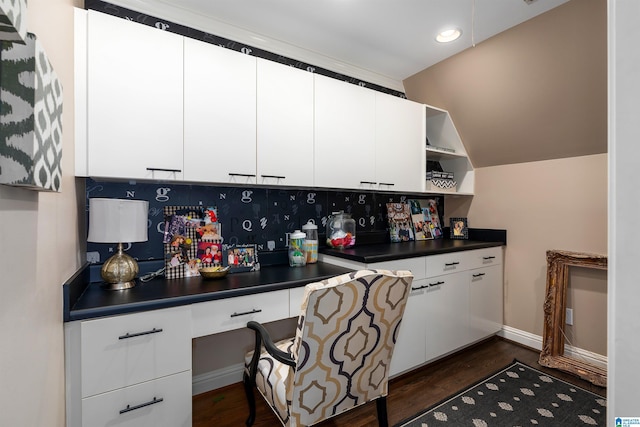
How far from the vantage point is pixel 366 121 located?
2369 mm

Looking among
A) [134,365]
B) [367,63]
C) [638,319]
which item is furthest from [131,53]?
[638,319]

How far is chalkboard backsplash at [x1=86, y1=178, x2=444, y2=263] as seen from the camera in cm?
183

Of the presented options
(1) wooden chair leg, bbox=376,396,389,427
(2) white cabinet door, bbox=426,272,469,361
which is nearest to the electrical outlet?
(2) white cabinet door, bbox=426,272,469,361

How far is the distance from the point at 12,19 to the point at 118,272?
1.31 meters

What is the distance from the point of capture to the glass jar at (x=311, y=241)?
2.28 meters

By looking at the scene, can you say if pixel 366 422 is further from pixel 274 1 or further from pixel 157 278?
pixel 274 1

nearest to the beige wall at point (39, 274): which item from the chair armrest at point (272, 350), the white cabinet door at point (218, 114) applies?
the white cabinet door at point (218, 114)

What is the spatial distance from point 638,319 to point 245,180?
1.72 meters

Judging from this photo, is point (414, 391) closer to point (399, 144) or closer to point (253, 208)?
point (253, 208)

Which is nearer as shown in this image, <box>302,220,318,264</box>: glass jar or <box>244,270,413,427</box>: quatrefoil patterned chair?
<box>244,270,413,427</box>: quatrefoil patterned chair

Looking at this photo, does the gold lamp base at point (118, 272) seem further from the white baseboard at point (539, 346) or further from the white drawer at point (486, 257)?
the white baseboard at point (539, 346)

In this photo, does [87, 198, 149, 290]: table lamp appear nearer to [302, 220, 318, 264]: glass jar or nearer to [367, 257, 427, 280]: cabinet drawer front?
[302, 220, 318, 264]: glass jar

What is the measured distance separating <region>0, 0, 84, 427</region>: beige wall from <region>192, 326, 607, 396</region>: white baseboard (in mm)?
927

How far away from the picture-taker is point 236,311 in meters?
1.59
